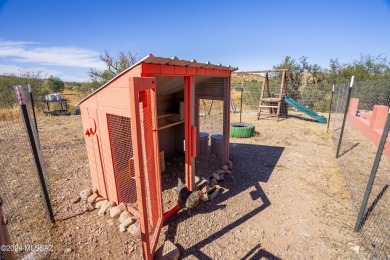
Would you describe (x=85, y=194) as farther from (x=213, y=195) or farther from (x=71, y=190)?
(x=213, y=195)

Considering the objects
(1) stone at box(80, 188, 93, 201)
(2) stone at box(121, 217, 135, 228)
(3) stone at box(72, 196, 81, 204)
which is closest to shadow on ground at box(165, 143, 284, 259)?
(2) stone at box(121, 217, 135, 228)

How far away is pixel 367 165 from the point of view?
544cm

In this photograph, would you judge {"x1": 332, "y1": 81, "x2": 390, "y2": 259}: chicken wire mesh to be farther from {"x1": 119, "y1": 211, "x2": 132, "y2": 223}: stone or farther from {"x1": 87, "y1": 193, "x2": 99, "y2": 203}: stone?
{"x1": 87, "y1": 193, "x2": 99, "y2": 203}: stone

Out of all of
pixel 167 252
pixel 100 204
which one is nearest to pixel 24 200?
pixel 100 204

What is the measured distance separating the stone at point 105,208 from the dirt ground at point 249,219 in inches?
3.7

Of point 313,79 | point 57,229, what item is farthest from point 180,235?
point 313,79

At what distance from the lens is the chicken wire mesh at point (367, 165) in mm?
3081

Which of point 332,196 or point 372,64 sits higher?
point 372,64

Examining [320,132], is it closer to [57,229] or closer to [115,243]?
[115,243]

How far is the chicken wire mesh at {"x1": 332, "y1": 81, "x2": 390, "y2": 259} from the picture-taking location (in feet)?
10.1

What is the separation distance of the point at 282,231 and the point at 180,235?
1.61 m

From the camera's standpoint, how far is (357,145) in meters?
7.05

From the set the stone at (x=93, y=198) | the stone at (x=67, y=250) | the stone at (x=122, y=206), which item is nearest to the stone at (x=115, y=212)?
the stone at (x=122, y=206)

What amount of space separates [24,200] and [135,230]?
2.45m
